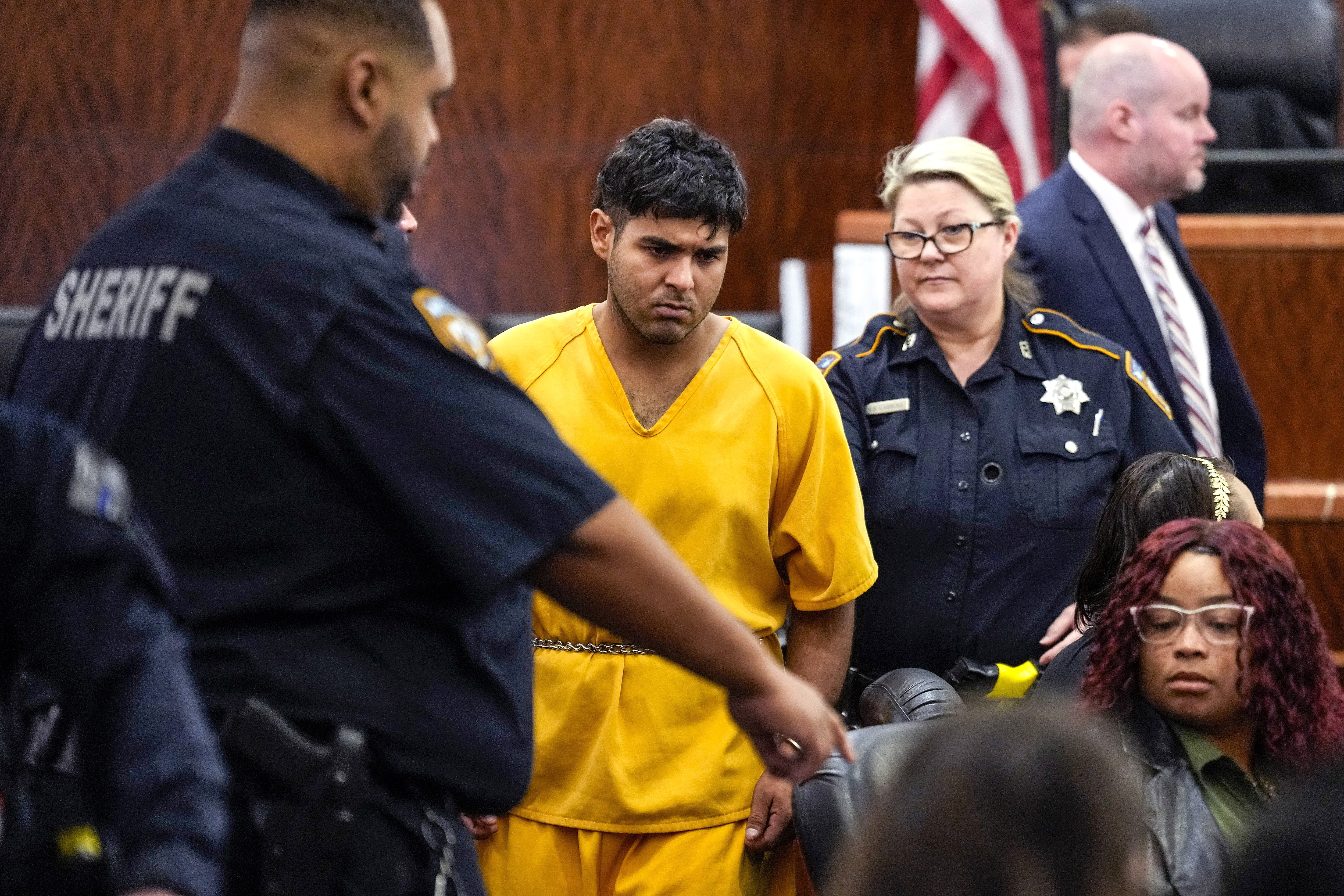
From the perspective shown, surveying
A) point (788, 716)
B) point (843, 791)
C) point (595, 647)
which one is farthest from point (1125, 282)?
point (788, 716)

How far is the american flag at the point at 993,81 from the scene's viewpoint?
5.08 m

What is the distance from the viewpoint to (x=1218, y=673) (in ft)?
7.09

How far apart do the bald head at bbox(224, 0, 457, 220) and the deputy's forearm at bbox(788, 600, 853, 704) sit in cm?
108

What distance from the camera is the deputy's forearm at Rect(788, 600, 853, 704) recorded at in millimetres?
2357

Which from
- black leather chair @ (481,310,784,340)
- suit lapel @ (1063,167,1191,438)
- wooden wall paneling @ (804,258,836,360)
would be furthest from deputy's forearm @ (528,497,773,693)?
wooden wall paneling @ (804,258,836,360)

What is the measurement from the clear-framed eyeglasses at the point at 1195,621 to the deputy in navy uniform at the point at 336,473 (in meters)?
0.89

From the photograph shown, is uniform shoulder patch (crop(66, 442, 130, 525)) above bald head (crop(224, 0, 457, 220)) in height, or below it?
below

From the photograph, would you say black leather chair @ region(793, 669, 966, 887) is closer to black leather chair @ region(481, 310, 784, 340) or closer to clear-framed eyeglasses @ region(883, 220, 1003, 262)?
clear-framed eyeglasses @ region(883, 220, 1003, 262)

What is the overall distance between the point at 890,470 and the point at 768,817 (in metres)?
0.68

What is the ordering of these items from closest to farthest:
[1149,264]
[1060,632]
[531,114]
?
[1060,632] → [1149,264] → [531,114]

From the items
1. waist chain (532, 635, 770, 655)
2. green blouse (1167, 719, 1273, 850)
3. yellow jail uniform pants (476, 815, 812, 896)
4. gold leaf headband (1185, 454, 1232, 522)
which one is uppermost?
gold leaf headband (1185, 454, 1232, 522)

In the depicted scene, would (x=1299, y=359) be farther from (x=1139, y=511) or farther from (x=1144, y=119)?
(x=1139, y=511)

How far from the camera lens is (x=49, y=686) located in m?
1.20

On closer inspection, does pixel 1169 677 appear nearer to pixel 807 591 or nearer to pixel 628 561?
pixel 807 591
